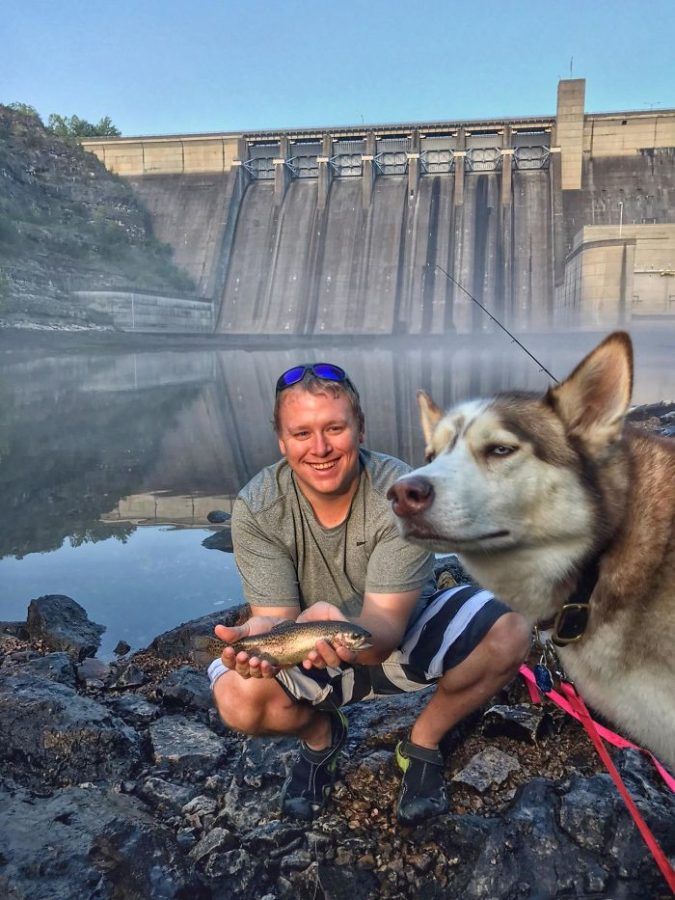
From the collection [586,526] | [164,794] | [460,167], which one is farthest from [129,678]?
[460,167]

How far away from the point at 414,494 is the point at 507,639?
35.0 inches

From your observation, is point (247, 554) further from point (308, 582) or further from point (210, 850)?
point (210, 850)

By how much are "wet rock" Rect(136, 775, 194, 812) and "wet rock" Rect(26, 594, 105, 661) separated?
2012 mm

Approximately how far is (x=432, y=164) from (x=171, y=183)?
17867mm

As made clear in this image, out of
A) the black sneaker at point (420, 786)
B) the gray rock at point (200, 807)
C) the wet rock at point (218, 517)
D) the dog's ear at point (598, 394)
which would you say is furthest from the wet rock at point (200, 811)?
the wet rock at point (218, 517)

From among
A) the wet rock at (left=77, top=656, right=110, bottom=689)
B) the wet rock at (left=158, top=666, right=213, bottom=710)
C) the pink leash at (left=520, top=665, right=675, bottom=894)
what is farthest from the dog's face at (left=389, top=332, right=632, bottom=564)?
the wet rock at (left=77, top=656, right=110, bottom=689)

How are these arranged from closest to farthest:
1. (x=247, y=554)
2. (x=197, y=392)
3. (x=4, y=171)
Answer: (x=247, y=554), (x=197, y=392), (x=4, y=171)

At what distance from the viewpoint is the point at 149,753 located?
3.01 meters

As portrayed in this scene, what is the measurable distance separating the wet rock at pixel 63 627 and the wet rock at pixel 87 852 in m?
2.08

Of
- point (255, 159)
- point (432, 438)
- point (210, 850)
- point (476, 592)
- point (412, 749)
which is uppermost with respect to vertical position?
point (255, 159)

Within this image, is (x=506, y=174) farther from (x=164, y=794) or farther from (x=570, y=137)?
(x=164, y=794)

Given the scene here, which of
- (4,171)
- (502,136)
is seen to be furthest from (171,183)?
(502,136)

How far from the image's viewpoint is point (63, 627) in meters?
4.82

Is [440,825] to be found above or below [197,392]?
below
